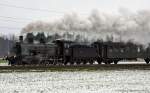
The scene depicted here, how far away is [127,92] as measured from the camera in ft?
57.5

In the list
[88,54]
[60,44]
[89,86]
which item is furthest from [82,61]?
[89,86]

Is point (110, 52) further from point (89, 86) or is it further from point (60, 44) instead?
point (89, 86)

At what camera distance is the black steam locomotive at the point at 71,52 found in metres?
42.2

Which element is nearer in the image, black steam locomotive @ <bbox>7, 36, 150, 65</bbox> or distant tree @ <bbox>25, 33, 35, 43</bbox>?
black steam locomotive @ <bbox>7, 36, 150, 65</bbox>

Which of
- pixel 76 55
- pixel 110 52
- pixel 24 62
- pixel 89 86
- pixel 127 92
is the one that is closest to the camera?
pixel 127 92

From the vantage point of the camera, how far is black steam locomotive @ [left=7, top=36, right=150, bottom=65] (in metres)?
42.2

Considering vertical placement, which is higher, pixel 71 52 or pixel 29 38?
pixel 29 38

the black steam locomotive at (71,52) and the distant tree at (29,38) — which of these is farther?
the distant tree at (29,38)

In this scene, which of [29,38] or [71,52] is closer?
[29,38]

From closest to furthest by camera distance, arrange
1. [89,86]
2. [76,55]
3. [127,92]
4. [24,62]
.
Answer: [127,92] → [89,86] → [24,62] → [76,55]

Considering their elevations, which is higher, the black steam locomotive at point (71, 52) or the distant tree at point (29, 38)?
the distant tree at point (29, 38)

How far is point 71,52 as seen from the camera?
46.8m

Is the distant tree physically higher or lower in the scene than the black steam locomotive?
higher

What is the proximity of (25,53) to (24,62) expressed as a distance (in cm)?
130
